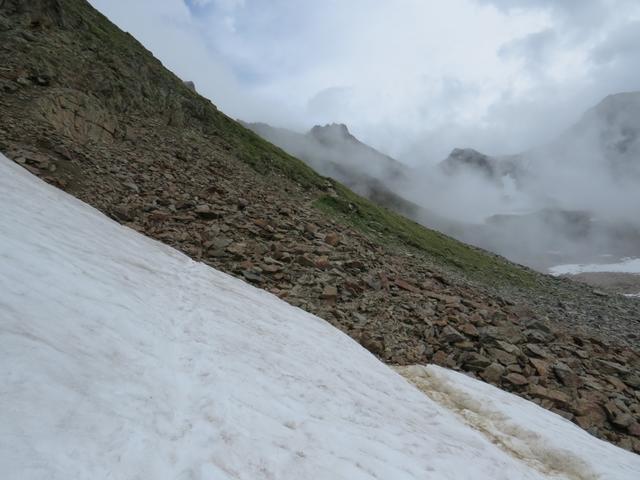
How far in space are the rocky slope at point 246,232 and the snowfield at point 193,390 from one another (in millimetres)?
2356

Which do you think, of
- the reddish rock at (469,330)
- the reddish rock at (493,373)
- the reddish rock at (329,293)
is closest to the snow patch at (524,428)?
the reddish rock at (493,373)

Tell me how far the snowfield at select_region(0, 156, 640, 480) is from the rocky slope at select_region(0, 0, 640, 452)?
2356mm

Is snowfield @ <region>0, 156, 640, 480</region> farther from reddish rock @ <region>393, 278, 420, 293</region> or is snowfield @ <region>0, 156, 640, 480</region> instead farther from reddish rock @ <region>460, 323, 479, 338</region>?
reddish rock @ <region>393, 278, 420, 293</region>

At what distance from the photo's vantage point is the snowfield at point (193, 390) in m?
4.82

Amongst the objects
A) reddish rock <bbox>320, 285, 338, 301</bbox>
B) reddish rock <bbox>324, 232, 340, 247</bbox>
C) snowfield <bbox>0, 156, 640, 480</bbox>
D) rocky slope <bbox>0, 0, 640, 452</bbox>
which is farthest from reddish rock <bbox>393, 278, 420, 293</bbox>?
snowfield <bbox>0, 156, 640, 480</bbox>

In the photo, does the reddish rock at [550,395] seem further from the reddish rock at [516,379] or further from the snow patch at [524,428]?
the snow patch at [524,428]

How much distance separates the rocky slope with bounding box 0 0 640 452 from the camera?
53.7 ft

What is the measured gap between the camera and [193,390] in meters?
6.71

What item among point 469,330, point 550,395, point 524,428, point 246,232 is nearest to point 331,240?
point 246,232

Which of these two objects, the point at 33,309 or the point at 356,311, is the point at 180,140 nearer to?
the point at 356,311

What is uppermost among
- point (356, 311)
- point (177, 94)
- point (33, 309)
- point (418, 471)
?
point (177, 94)

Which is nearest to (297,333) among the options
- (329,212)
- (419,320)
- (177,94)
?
(419,320)

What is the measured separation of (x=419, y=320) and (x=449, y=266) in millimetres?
34612

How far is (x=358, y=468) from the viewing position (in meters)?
6.71
